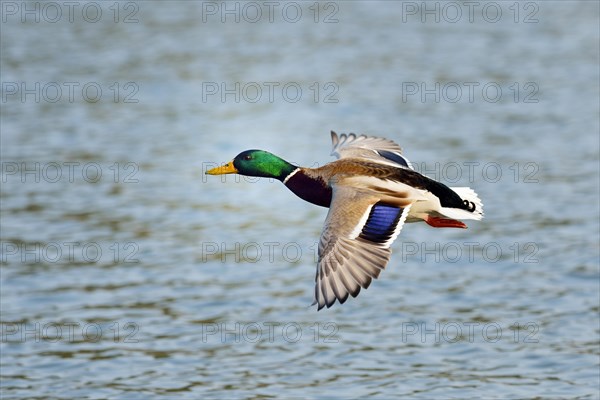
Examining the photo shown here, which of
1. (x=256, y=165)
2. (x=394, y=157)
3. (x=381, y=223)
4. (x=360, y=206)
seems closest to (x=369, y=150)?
(x=394, y=157)

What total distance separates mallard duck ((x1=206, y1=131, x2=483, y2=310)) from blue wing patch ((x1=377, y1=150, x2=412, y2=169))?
22 centimetres

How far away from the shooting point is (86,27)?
2809 cm

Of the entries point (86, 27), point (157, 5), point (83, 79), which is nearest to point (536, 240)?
point (83, 79)

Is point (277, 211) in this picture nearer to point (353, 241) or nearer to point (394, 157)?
point (394, 157)

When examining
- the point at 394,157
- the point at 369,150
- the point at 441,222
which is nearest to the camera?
the point at 441,222

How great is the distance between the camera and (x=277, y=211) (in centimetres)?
1631

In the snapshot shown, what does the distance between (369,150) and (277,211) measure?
5167 mm

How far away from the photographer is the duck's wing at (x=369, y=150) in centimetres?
1101

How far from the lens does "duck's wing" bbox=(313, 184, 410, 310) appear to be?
817 cm

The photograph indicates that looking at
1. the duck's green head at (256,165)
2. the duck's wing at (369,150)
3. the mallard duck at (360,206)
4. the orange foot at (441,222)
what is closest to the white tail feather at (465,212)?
the mallard duck at (360,206)

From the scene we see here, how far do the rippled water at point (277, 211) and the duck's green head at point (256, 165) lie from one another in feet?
6.31

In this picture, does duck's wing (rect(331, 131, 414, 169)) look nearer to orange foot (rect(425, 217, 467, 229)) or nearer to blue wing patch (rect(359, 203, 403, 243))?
orange foot (rect(425, 217, 467, 229))

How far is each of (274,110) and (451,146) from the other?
3808mm

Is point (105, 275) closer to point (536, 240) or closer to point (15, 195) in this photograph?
point (15, 195)
